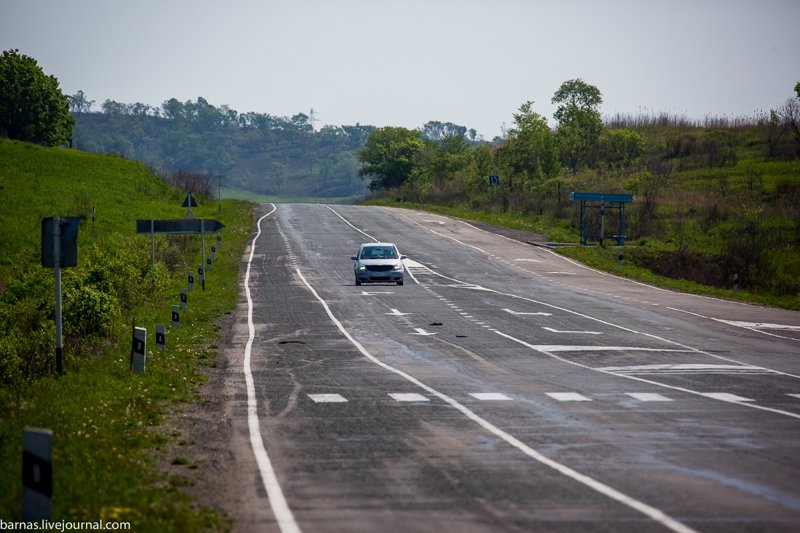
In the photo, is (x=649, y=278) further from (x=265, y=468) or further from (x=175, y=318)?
Result: (x=265, y=468)

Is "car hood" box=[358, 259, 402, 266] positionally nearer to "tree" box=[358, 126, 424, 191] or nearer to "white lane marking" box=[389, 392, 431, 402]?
"white lane marking" box=[389, 392, 431, 402]

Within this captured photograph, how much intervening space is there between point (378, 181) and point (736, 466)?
123700 mm

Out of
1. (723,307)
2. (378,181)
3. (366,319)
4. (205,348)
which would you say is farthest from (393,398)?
(378,181)

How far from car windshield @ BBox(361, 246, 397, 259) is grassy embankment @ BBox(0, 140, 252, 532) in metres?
5.56

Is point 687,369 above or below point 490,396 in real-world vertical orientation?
below

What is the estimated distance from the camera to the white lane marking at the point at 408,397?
16.6 metres

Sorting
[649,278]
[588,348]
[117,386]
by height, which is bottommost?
[649,278]

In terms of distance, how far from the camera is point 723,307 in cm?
3725

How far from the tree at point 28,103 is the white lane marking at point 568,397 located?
104m

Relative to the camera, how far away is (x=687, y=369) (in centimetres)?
2105

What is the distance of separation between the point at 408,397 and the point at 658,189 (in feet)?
204

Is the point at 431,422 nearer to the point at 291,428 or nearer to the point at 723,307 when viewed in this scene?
the point at 291,428

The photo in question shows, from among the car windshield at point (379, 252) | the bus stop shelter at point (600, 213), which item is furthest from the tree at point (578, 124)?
the car windshield at point (379, 252)

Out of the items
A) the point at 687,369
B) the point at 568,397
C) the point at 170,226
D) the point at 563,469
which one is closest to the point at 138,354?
the point at 568,397
